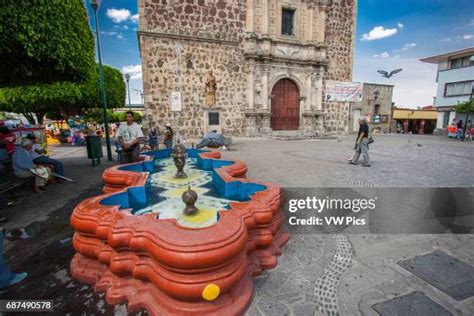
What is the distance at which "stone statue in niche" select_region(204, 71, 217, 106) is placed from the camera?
15.0m

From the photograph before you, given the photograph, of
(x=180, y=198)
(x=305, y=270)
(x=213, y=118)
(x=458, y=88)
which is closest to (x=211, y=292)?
(x=305, y=270)

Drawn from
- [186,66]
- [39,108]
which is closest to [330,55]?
[186,66]

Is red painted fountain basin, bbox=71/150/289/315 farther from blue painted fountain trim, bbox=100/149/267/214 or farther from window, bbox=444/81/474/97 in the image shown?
window, bbox=444/81/474/97

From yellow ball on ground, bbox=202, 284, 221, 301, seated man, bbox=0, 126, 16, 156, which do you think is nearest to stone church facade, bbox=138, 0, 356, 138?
seated man, bbox=0, 126, 16, 156

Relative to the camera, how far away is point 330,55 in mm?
18500

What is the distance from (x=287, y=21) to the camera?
17.2 meters

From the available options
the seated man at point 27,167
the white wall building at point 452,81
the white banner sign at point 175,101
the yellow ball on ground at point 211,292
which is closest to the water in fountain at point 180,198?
the yellow ball on ground at point 211,292

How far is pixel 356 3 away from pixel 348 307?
23500mm

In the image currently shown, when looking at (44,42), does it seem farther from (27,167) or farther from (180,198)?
(180,198)

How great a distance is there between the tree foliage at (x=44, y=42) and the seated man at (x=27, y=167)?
1676 mm

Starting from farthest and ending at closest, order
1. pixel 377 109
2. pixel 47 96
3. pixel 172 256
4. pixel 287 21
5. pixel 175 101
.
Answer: pixel 377 109, pixel 287 21, pixel 47 96, pixel 175 101, pixel 172 256

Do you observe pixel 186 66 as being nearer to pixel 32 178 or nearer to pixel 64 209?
pixel 32 178

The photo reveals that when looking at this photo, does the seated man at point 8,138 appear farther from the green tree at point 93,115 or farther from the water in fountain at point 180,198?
the green tree at point 93,115

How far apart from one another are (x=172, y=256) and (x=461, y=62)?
36.4 metres
